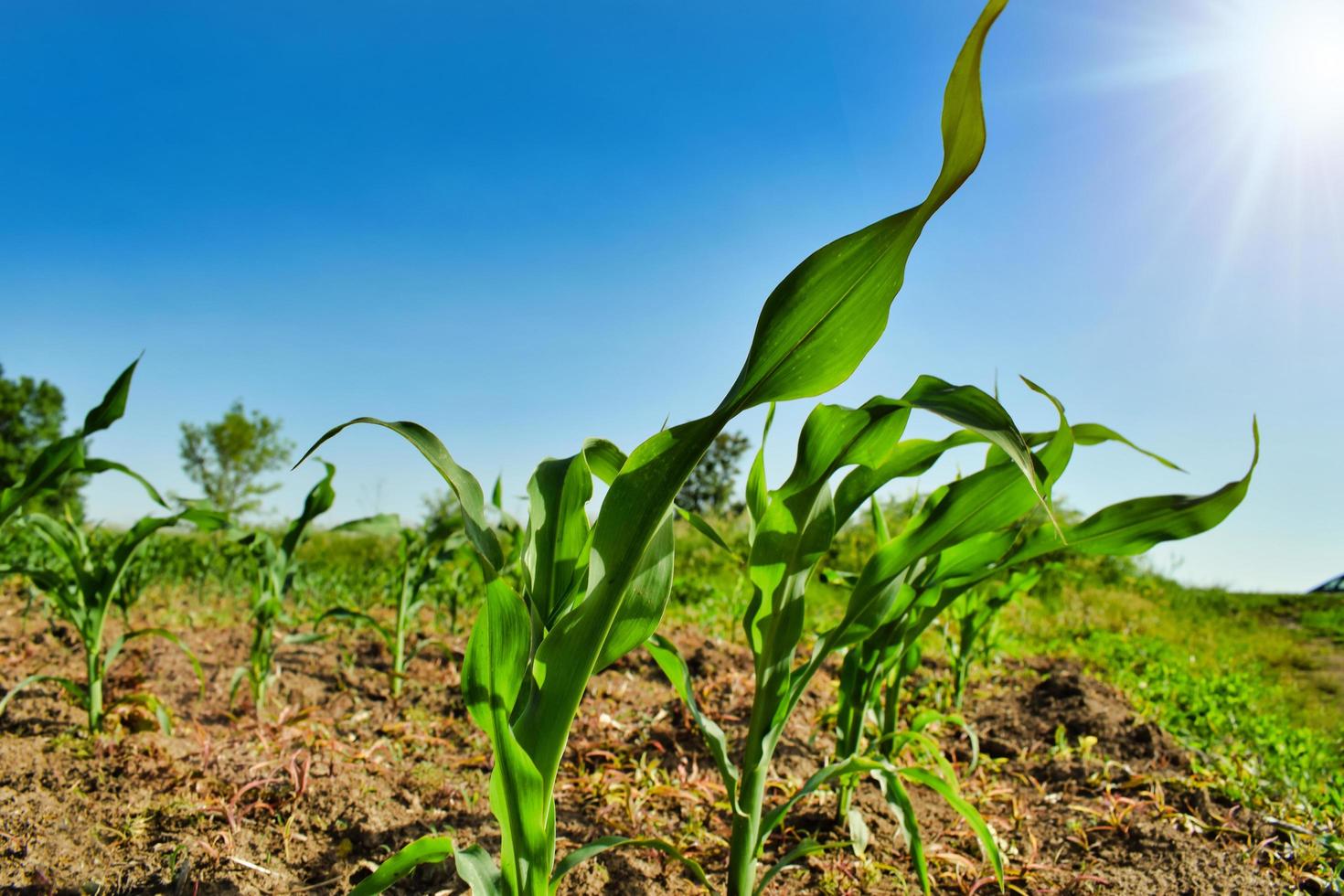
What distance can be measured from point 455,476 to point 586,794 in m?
1.54

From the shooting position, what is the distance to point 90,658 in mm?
2697

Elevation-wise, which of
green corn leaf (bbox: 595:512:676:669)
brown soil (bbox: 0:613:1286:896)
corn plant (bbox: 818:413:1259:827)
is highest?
corn plant (bbox: 818:413:1259:827)

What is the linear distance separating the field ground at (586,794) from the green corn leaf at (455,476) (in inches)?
39.0

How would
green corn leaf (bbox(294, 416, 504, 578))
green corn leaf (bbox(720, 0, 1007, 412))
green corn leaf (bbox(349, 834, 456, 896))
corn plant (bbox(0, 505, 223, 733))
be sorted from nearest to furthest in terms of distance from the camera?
green corn leaf (bbox(720, 0, 1007, 412)) < green corn leaf (bbox(294, 416, 504, 578)) < green corn leaf (bbox(349, 834, 456, 896)) < corn plant (bbox(0, 505, 223, 733))

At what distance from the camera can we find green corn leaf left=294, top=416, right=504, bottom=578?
1201 millimetres

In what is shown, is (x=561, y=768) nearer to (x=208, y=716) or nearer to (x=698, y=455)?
(x=208, y=716)

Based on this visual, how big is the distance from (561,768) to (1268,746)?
9.35 feet

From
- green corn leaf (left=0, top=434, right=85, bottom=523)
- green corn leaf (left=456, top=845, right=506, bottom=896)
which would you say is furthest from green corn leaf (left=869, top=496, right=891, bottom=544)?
green corn leaf (left=0, top=434, right=85, bottom=523)

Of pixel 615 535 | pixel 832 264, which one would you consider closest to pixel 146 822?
pixel 615 535

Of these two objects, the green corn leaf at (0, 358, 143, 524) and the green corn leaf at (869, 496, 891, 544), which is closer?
the green corn leaf at (869, 496, 891, 544)

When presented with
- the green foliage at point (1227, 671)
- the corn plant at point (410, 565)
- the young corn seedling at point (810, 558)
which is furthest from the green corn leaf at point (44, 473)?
the green foliage at point (1227, 671)

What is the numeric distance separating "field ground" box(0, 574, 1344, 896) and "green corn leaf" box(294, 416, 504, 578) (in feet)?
Answer: 3.25

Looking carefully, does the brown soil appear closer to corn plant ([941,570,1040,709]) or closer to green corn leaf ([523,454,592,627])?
corn plant ([941,570,1040,709])

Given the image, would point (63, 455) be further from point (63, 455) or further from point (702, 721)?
point (702, 721)
